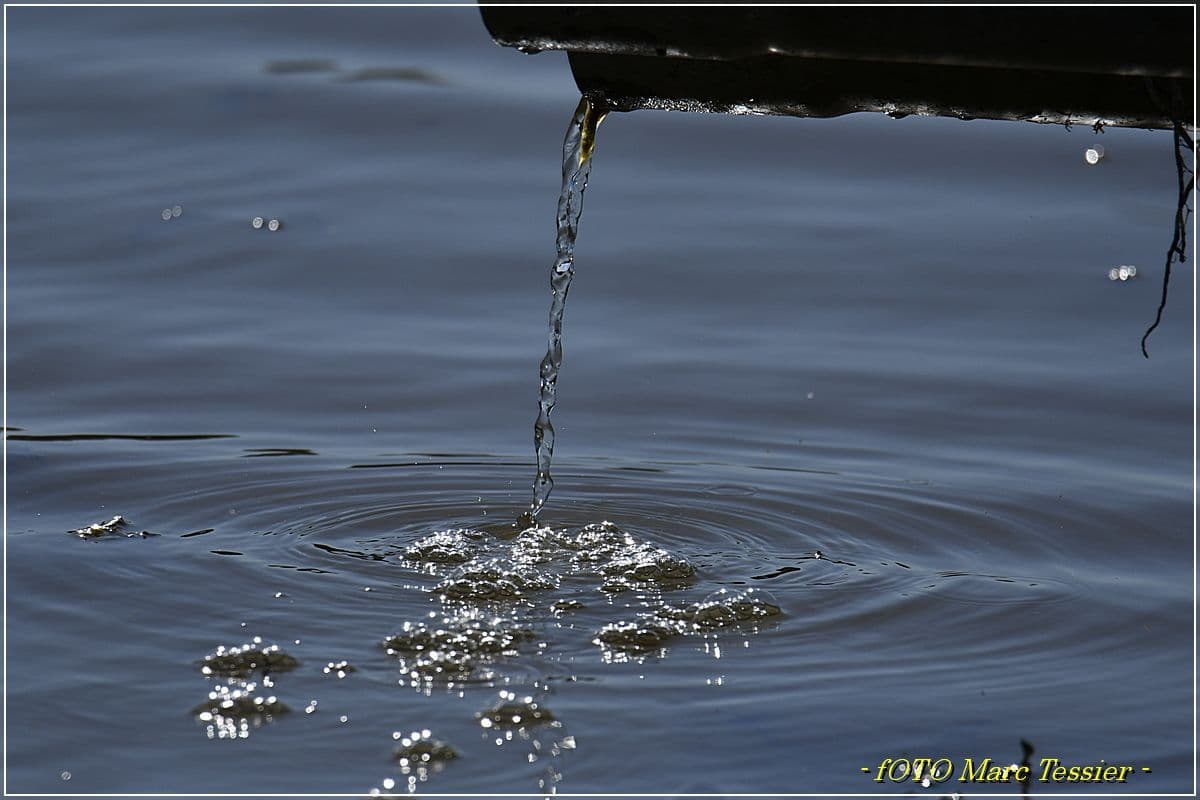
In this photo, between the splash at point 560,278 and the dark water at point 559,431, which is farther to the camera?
the splash at point 560,278

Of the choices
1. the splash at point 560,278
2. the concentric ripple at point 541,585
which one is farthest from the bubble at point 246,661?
the splash at point 560,278

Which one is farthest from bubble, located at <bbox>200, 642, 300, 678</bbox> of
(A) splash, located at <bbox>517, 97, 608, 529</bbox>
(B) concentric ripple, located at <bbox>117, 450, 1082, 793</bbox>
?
(A) splash, located at <bbox>517, 97, 608, 529</bbox>

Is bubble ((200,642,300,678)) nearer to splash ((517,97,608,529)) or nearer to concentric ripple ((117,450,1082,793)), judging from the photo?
concentric ripple ((117,450,1082,793))

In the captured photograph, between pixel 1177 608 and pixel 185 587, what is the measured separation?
72.0 inches

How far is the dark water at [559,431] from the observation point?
2584 millimetres

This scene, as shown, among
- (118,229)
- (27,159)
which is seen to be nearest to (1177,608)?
(118,229)

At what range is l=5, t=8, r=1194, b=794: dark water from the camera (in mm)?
2584

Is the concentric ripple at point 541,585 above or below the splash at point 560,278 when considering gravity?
below

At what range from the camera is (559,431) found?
4156 millimetres

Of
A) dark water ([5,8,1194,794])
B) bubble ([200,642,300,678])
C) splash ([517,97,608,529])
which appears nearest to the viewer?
dark water ([5,8,1194,794])

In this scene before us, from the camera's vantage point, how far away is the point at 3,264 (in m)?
5.38

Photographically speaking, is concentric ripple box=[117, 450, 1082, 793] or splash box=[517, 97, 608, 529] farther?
splash box=[517, 97, 608, 529]

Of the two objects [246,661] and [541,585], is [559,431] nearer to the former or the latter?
[541,585]

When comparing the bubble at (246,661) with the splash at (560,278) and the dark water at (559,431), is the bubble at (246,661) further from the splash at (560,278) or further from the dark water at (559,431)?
the splash at (560,278)
